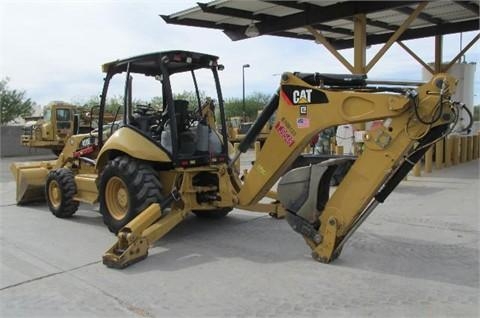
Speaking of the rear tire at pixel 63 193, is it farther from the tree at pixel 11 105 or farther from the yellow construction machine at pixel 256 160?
the tree at pixel 11 105

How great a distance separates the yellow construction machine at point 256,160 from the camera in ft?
14.9

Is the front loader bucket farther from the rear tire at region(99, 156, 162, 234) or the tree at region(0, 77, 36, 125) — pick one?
the tree at region(0, 77, 36, 125)

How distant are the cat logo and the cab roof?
75.2 inches

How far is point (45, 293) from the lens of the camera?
4.37 metres

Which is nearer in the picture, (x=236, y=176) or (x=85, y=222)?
(x=236, y=176)

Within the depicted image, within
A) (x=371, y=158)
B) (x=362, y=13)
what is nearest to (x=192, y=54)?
(x=371, y=158)

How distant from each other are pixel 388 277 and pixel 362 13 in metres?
7.12

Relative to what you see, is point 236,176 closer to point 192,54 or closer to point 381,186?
point 192,54

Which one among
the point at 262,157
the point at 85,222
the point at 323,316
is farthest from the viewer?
the point at 85,222

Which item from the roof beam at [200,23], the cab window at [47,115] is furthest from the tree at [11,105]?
the roof beam at [200,23]

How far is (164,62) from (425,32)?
1039cm

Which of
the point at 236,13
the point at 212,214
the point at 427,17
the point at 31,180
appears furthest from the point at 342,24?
the point at 31,180

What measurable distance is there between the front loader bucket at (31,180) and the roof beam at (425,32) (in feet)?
32.2

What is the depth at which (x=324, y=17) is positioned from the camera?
35.0 ft
